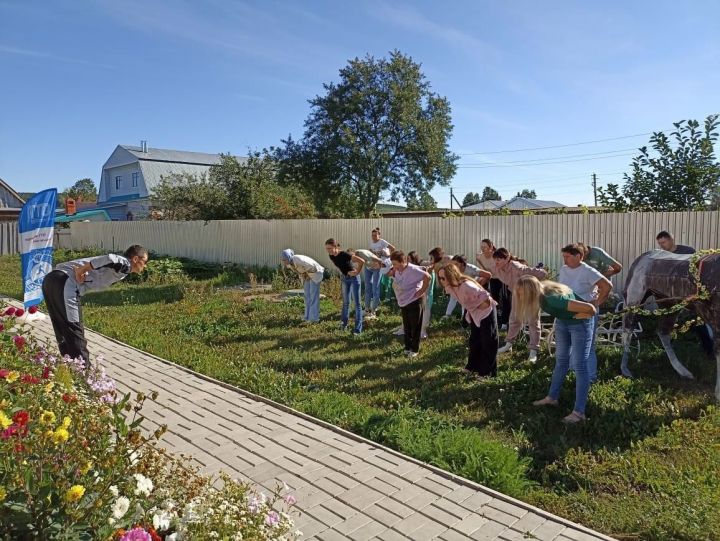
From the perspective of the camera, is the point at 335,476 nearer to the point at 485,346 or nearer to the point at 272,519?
the point at 272,519

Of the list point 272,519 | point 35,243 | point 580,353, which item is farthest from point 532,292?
point 35,243

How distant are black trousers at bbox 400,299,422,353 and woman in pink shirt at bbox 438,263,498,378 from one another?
103 cm

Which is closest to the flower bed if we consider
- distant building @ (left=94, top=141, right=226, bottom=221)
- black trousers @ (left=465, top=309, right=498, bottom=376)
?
black trousers @ (left=465, top=309, right=498, bottom=376)

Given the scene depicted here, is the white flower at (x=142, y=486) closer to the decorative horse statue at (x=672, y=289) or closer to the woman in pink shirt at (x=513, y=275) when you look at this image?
the decorative horse statue at (x=672, y=289)

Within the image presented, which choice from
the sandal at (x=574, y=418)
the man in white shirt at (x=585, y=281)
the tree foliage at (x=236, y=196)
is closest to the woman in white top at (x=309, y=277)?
the man in white shirt at (x=585, y=281)

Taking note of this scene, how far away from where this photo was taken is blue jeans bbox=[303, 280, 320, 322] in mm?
10125

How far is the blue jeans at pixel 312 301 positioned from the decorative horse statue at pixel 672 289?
16.7ft

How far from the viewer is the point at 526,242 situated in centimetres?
1220

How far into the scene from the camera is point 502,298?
31.4 feet

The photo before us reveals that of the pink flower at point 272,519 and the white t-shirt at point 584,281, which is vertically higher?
the white t-shirt at point 584,281

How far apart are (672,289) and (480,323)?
2.14 m

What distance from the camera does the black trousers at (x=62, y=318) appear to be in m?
5.86

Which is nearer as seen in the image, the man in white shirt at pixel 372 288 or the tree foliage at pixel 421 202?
the man in white shirt at pixel 372 288

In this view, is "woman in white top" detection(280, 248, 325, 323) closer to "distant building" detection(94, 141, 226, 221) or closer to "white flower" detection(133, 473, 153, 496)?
"white flower" detection(133, 473, 153, 496)
